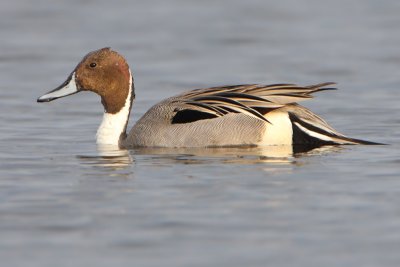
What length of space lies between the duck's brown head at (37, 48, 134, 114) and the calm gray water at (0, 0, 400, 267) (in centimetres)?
43

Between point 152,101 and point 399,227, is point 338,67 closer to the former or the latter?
point 152,101

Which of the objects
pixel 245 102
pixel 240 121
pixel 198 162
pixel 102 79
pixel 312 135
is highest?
pixel 102 79

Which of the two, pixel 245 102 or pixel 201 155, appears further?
pixel 245 102

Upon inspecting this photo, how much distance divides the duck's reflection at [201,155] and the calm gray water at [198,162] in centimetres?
3

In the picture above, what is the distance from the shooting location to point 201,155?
1054 cm

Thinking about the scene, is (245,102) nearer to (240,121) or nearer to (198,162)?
(240,121)

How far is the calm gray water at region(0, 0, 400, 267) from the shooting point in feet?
24.4

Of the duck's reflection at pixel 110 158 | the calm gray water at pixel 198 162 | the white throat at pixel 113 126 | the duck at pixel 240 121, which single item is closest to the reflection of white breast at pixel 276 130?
the duck at pixel 240 121

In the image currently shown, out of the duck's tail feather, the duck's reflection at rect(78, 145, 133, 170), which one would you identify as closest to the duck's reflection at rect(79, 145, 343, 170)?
the duck's reflection at rect(78, 145, 133, 170)

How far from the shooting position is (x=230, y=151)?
10.7 meters

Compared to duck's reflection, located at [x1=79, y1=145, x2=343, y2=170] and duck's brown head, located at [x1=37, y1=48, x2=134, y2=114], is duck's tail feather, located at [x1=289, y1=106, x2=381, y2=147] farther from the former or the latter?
duck's brown head, located at [x1=37, y1=48, x2=134, y2=114]

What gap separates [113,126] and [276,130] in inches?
62.4

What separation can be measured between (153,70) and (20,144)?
15.8ft

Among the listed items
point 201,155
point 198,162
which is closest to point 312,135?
point 201,155
